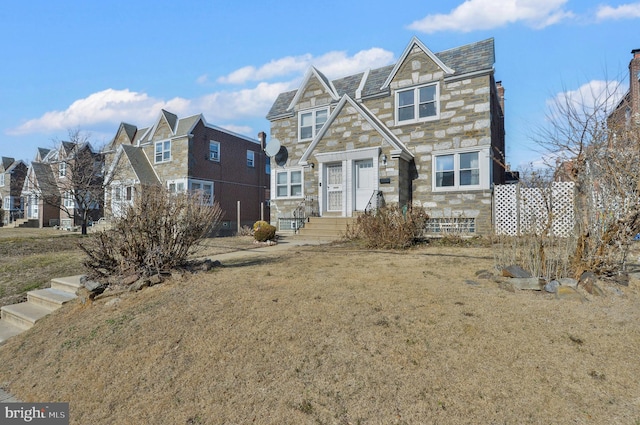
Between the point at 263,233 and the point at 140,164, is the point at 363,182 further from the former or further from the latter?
the point at 140,164

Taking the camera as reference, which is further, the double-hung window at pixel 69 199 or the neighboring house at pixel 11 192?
the neighboring house at pixel 11 192

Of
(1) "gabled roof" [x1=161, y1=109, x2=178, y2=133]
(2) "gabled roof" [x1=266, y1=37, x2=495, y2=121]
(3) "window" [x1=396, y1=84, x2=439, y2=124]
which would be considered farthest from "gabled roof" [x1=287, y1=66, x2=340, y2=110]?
(1) "gabled roof" [x1=161, y1=109, x2=178, y2=133]

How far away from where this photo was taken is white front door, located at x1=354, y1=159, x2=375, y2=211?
15.2m

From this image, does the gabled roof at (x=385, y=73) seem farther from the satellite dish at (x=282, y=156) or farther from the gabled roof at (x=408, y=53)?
the satellite dish at (x=282, y=156)

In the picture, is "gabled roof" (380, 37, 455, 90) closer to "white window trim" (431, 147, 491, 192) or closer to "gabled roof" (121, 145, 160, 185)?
"white window trim" (431, 147, 491, 192)

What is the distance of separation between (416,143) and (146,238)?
490 inches

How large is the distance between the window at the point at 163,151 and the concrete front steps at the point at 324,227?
14.9 meters

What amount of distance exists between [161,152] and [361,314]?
25067 millimetres

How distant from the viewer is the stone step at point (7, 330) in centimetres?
544

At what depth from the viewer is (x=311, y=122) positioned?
18219 mm

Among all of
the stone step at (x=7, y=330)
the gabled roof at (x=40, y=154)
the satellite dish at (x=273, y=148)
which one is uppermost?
the gabled roof at (x=40, y=154)

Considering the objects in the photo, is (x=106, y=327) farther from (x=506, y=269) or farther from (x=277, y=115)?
(x=277, y=115)

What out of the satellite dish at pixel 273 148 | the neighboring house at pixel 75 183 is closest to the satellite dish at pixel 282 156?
the satellite dish at pixel 273 148

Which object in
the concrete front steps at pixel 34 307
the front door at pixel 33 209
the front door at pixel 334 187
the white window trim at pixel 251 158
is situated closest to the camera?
the concrete front steps at pixel 34 307
